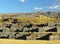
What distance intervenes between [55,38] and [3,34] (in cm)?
887

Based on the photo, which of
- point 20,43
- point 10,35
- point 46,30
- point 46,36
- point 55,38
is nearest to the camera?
point 20,43

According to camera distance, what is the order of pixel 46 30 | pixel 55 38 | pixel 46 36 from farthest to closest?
pixel 46 30, pixel 46 36, pixel 55 38

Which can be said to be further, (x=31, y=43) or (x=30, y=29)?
(x=30, y=29)

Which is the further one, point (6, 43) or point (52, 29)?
point (52, 29)

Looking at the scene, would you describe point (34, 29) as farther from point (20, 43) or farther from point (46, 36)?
point (20, 43)

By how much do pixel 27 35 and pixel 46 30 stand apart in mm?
4511

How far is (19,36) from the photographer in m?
29.5

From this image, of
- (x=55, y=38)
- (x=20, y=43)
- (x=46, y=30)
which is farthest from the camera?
(x=46, y=30)

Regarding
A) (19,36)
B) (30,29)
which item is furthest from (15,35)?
(30,29)

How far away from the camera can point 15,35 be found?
2978 cm

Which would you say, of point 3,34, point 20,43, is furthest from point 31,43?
point 3,34

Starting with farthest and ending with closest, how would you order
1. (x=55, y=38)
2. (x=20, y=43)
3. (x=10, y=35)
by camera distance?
(x=10, y=35) → (x=55, y=38) → (x=20, y=43)

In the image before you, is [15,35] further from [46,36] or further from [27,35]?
[46,36]

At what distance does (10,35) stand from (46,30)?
596 cm
